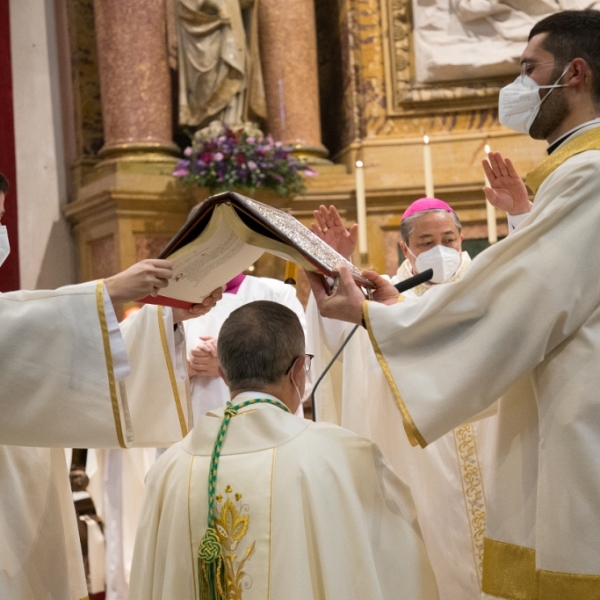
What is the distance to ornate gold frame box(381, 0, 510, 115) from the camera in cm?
694

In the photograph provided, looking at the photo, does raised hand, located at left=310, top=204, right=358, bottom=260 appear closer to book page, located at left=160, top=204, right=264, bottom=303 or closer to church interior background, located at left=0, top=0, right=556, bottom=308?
book page, located at left=160, top=204, right=264, bottom=303

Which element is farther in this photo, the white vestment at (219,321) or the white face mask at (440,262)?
the white vestment at (219,321)

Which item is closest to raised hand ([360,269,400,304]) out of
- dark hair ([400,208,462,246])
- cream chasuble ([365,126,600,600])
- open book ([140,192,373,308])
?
open book ([140,192,373,308])

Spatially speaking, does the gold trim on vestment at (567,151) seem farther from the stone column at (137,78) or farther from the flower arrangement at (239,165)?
the stone column at (137,78)

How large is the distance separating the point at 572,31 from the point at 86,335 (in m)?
1.68

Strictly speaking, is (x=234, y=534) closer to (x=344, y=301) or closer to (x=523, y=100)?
(x=344, y=301)

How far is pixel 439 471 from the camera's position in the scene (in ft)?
11.9

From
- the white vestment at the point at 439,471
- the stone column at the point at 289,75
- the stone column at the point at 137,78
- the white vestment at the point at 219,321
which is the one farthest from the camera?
the stone column at the point at 289,75

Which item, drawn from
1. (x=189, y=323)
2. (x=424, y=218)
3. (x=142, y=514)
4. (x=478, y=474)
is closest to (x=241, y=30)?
(x=189, y=323)

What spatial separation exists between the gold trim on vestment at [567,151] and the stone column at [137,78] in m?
4.48

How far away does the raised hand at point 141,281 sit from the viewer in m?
2.62

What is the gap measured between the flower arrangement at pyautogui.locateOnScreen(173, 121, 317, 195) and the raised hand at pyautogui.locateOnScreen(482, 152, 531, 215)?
2.87m

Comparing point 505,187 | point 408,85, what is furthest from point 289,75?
point 505,187

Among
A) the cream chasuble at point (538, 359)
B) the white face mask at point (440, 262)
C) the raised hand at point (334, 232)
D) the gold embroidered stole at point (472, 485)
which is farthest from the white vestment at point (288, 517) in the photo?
the white face mask at point (440, 262)
